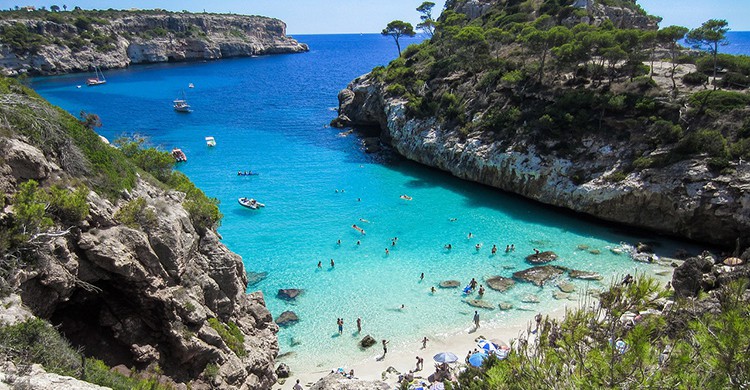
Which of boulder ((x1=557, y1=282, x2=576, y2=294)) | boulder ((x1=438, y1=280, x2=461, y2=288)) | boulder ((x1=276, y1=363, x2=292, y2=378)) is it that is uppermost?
boulder ((x1=557, y1=282, x2=576, y2=294))

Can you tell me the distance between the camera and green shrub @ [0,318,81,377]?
9.66m

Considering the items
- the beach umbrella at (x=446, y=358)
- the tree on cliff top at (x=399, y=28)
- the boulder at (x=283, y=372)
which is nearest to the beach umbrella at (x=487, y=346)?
the beach umbrella at (x=446, y=358)

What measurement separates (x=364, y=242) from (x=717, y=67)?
121ft

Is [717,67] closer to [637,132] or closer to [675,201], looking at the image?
[637,132]

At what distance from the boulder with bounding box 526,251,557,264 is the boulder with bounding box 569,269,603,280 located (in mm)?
1955

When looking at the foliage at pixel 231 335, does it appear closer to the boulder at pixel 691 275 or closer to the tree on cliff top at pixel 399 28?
the boulder at pixel 691 275

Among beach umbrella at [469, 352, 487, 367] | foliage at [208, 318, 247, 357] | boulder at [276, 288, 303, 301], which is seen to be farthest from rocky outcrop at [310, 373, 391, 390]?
boulder at [276, 288, 303, 301]

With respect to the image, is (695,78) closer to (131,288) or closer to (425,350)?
(425,350)

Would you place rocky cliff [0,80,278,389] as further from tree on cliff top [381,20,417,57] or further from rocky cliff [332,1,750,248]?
tree on cliff top [381,20,417,57]

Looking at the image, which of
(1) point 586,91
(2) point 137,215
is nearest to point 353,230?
(2) point 137,215

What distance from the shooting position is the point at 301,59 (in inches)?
6624

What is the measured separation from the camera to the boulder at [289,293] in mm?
26984

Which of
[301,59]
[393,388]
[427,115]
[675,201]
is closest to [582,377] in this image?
[393,388]

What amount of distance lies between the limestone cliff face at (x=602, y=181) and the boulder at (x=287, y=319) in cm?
2484
